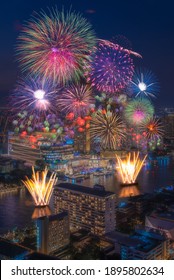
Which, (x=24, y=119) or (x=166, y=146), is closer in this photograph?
(x=24, y=119)

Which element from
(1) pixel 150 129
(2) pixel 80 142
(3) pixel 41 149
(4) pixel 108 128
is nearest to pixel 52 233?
(4) pixel 108 128

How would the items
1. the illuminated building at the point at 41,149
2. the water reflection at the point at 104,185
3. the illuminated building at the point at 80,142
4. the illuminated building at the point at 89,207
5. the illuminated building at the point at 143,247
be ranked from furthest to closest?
the illuminated building at the point at 80,142, the illuminated building at the point at 41,149, the water reflection at the point at 104,185, the illuminated building at the point at 89,207, the illuminated building at the point at 143,247

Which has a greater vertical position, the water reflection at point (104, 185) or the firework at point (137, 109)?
the firework at point (137, 109)

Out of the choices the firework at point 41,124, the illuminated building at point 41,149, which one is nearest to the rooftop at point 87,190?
the illuminated building at point 41,149

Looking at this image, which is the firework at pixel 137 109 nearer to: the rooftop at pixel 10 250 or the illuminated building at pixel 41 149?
the illuminated building at pixel 41 149
